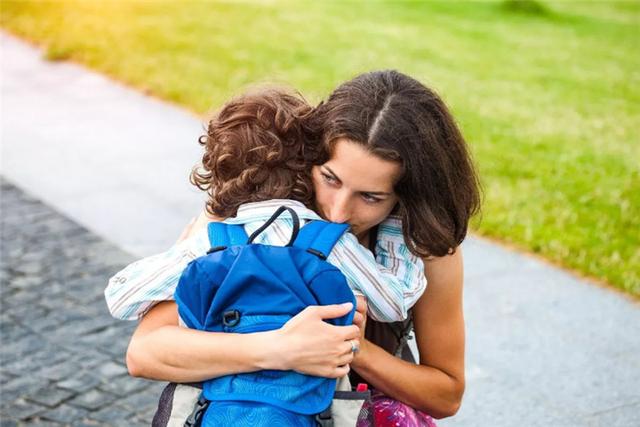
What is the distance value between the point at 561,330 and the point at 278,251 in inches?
119

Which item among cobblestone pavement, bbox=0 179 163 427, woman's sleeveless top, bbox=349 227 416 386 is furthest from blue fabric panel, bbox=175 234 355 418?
cobblestone pavement, bbox=0 179 163 427

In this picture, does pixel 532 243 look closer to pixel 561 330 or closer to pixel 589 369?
pixel 561 330

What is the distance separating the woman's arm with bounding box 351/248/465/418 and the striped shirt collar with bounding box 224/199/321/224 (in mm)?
392

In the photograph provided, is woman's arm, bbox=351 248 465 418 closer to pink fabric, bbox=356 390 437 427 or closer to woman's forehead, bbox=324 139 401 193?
pink fabric, bbox=356 390 437 427

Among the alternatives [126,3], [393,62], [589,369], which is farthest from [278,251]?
[126,3]

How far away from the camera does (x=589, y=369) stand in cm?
429

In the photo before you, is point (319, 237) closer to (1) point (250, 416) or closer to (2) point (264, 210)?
(2) point (264, 210)

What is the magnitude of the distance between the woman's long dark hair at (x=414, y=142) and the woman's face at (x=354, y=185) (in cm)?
2

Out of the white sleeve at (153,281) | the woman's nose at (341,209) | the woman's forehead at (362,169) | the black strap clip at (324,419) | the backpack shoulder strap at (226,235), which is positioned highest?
the woman's forehead at (362,169)

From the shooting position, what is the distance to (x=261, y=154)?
226 cm

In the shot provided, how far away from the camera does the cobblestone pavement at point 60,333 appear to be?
12.7 ft

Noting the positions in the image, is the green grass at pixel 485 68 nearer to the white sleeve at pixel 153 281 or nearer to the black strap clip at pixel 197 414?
the white sleeve at pixel 153 281

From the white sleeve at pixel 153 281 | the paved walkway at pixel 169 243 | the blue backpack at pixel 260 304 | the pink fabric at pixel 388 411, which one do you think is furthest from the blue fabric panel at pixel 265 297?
the paved walkway at pixel 169 243

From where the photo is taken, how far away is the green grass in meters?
6.16
